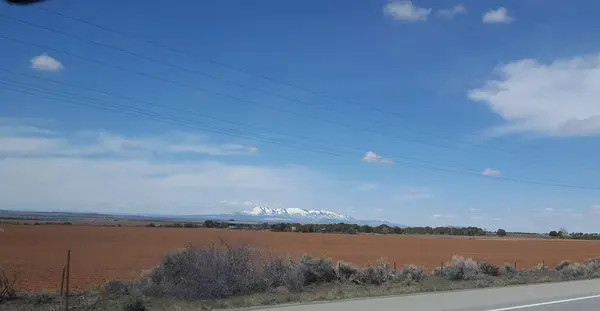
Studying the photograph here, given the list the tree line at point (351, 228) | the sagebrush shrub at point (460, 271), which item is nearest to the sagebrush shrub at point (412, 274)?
the sagebrush shrub at point (460, 271)

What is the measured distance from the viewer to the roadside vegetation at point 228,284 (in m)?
18.6

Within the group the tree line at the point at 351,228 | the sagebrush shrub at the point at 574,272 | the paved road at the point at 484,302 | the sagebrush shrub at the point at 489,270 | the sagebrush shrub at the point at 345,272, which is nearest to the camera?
the paved road at the point at 484,302

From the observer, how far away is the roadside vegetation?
1858 cm

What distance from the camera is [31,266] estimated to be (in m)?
35.2

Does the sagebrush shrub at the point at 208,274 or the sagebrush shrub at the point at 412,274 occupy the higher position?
the sagebrush shrub at the point at 208,274

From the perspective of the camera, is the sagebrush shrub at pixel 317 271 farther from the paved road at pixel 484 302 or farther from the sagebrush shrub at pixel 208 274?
the paved road at pixel 484 302

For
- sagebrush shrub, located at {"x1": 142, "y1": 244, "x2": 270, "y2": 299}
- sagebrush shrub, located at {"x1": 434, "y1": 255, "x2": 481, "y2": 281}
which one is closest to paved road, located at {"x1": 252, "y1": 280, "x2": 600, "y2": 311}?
sagebrush shrub, located at {"x1": 142, "y1": 244, "x2": 270, "y2": 299}

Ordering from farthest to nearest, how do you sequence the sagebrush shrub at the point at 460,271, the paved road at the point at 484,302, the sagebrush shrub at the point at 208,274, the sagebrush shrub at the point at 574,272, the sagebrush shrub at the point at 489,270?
1. the sagebrush shrub at the point at 489,270
2. the sagebrush shrub at the point at 574,272
3. the sagebrush shrub at the point at 460,271
4. the sagebrush shrub at the point at 208,274
5. the paved road at the point at 484,302

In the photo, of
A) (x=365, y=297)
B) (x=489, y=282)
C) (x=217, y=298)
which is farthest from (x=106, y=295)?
(x=489, y=282)

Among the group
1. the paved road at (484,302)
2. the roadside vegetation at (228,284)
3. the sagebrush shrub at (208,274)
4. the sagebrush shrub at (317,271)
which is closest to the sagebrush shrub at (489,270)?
the roadside vegetation at (228,284)

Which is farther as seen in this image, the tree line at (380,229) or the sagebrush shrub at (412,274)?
the tree line at (380,229)

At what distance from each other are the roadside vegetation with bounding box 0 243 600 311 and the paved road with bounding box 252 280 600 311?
80.7 inches

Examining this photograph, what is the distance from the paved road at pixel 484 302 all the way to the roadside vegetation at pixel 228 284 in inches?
80.7

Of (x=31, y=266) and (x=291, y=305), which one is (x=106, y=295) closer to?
(x=291, y=305)
